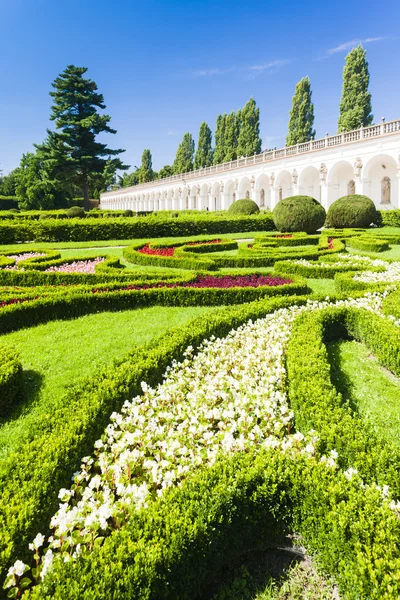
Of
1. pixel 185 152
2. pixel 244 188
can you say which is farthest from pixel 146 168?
pixel 244 188

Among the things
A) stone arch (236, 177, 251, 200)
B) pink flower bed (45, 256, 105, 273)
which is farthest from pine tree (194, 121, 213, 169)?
pink flower bed (45, 256, 105, 273)

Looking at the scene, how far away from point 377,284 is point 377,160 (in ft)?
84.9

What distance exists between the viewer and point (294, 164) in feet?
120

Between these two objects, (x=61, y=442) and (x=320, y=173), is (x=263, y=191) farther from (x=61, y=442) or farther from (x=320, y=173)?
(x=61, y=442)

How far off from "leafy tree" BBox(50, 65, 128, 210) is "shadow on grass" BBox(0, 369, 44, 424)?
124 feet

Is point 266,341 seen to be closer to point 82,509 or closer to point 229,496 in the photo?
point 229,496

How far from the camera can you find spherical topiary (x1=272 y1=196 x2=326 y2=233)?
20.5 meters

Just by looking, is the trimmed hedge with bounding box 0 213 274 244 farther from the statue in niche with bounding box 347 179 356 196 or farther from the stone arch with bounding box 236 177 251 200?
the stone arch with bounding box 236 177 251 200

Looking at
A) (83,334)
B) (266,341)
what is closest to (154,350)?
(266,341)

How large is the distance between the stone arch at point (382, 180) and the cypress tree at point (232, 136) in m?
29.1

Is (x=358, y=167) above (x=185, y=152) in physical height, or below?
below

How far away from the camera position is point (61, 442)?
110 inches

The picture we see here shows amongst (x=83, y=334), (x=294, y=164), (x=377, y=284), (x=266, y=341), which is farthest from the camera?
(x=294, y=164)

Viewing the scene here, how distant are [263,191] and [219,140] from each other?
67.9ft
